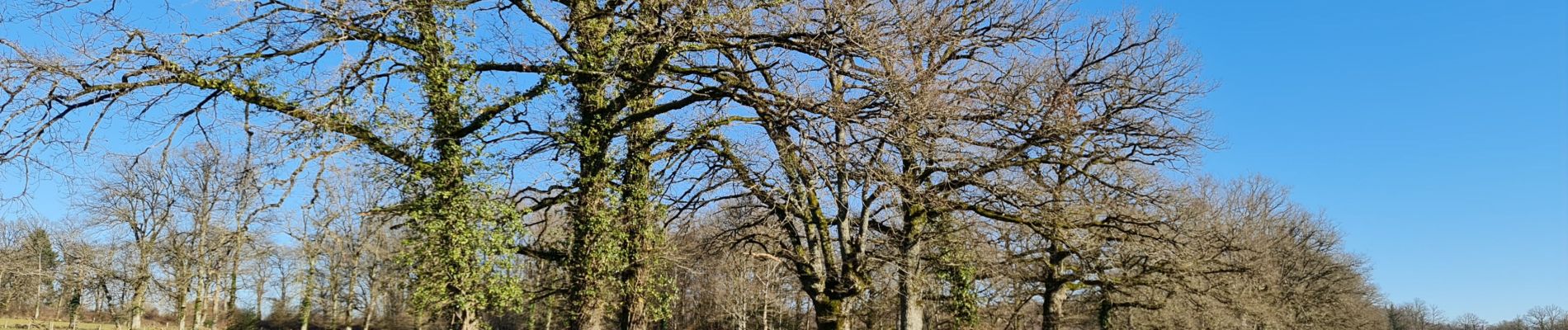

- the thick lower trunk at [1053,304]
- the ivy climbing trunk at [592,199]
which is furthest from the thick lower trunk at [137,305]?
the thick lower trunk at [1053,304]

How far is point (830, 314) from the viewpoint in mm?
12828

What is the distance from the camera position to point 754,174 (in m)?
11.5

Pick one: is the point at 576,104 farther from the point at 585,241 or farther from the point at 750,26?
the point at 750,26

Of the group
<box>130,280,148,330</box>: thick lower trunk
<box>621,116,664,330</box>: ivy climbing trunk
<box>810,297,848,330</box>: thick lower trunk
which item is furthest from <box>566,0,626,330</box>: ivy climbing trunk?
<box>130,280,148,330</box>: thick lower trunk

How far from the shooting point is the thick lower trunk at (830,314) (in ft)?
42.0

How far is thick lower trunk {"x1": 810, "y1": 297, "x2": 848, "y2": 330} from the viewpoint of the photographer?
12.8 metres

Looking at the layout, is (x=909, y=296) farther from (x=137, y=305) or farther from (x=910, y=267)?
(x=137, y=305)

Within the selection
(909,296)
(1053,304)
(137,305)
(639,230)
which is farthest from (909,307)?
(137,305)

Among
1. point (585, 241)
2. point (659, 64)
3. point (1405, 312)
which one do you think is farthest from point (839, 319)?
point (1405, 312)

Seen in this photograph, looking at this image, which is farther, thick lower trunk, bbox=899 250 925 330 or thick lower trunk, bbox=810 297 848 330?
thick lower trunk, bbox=899 250 925 330

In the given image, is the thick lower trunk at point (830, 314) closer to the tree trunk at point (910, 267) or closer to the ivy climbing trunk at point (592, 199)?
the tree trunk at point (910, 267)

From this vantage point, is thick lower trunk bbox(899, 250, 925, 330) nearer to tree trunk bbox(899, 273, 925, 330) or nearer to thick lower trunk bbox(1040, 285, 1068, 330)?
tree trunk bbox(899, 273, 925, 330)

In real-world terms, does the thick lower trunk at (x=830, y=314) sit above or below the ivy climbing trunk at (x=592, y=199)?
below

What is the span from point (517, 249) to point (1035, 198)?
7.03 meters
